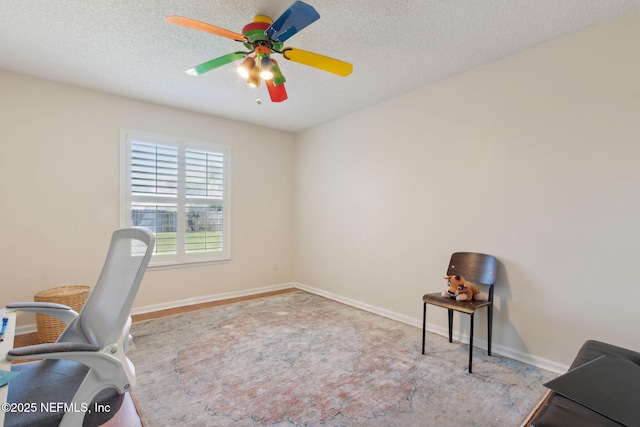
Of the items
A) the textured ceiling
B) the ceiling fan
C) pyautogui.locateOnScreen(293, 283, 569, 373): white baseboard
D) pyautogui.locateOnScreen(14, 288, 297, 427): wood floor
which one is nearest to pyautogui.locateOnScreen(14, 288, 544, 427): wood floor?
pyautogui.locateOnScreen(14, 288, 297, 427): wood floor

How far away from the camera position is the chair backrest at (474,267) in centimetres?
267

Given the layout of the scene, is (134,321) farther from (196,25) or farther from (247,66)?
(196,25)

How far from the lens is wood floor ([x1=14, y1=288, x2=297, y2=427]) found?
1.84 metres

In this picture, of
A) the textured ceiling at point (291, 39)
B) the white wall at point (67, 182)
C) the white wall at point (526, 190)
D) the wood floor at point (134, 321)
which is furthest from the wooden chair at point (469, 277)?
the white wall at point (67, 182)

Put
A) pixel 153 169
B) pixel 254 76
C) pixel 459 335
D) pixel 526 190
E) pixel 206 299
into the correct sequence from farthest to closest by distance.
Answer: pixel 206 299, pixel 153 169, pixel 459 335, pixel 526 190, pixel 254 76

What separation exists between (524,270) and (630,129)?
4.00 feet

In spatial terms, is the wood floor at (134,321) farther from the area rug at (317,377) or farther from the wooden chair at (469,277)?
the wooden chair at (469,277)

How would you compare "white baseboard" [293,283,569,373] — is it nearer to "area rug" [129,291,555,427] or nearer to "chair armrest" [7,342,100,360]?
"area rug" [129,291,555,427]

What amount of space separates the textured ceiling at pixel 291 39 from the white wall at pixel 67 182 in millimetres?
252

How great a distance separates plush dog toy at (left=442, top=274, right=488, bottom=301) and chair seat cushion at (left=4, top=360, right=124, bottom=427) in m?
2.37

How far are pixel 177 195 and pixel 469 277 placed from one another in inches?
139

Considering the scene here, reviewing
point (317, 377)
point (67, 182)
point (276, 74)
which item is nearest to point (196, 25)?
point (276, 74)

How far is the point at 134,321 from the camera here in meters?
3.43

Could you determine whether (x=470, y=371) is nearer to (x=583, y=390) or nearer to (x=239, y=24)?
(x=583, y=390)
